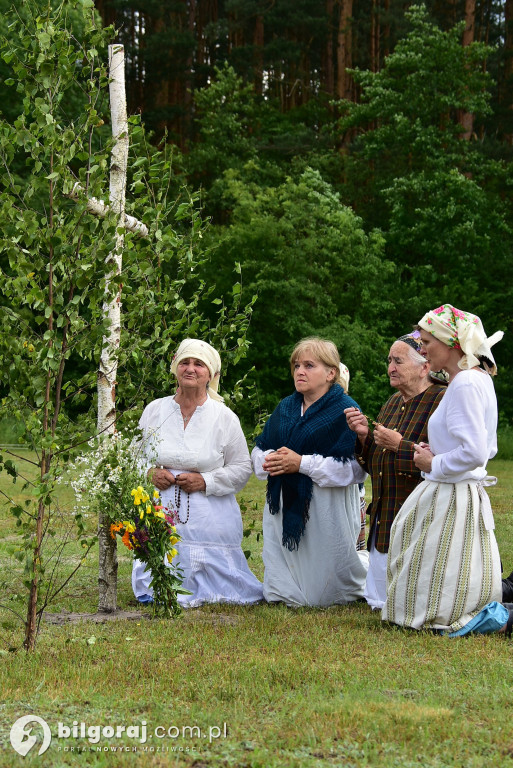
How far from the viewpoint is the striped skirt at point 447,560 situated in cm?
593

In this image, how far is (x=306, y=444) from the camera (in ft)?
23.1

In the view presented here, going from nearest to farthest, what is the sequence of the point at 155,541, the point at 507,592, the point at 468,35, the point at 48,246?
the point at 48,246 < the point at 155,541 < the point at 507,592 < the point at 468,35

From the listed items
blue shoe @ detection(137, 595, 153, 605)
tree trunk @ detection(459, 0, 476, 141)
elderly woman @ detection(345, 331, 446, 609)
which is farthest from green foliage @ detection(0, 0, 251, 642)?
tree trunk @ detection(459, 0, 476, 141)

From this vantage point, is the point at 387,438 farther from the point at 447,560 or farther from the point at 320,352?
the point at 320,352

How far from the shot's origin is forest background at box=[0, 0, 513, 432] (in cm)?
2503

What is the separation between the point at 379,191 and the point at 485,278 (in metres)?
4.04

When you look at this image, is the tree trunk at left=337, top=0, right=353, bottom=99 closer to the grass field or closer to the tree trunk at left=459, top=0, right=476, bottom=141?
the tree trunk at left=459, top=0, right=476, bottom=141

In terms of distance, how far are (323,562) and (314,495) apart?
0.48 metres

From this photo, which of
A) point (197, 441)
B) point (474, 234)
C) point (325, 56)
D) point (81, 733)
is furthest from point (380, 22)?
point (81, 733)

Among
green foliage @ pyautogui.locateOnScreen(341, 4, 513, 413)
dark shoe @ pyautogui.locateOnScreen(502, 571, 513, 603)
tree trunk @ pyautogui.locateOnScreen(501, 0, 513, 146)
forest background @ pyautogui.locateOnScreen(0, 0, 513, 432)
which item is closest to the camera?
dark shoe @ pyautogui.locateOnScreen(502, 571, 513, 603)

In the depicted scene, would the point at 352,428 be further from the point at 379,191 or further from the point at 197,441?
the point at 379,191

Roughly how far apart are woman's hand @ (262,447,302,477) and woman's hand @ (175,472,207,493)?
20.2 inches
